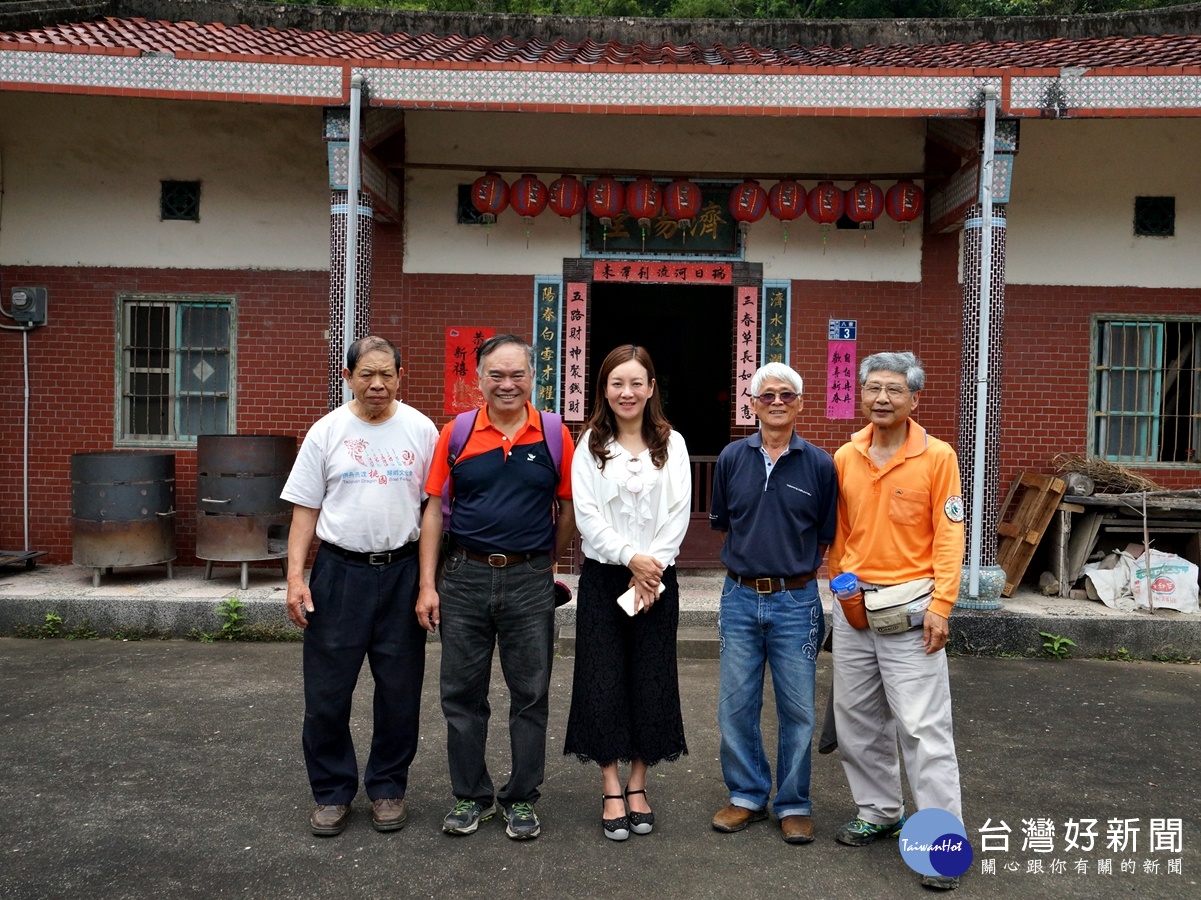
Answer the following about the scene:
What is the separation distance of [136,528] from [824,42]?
7.55 metres

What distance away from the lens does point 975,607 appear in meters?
6.62

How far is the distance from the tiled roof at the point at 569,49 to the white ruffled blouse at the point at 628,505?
4.06 metres

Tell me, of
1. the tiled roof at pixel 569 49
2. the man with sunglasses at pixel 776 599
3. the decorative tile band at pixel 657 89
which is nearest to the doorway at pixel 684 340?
the tiled roof at pixel 569 49

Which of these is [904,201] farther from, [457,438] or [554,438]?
[457,438]

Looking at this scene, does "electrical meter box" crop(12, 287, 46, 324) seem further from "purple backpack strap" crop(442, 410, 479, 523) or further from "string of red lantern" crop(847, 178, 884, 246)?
"string of red lantern" crop(847, 178, 884, 246)

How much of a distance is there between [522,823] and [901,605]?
158 cm

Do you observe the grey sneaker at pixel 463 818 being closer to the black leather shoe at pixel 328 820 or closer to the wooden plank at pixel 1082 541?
the black leather shoe at pixel 328 820

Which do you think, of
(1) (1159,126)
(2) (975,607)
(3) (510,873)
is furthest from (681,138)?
(3) (510,873)

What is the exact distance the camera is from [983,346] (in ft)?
21.6

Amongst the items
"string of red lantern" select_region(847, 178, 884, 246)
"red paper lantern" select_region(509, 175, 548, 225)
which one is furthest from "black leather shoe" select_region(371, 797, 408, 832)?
"string of red lantern" select_region(847, 178, 884, 246)

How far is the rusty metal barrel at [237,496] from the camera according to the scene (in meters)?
7.05

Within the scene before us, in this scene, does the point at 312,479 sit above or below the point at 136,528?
above

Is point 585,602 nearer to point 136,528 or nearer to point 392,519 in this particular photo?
point 392,519

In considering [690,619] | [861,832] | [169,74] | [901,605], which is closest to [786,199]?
[690,619]
